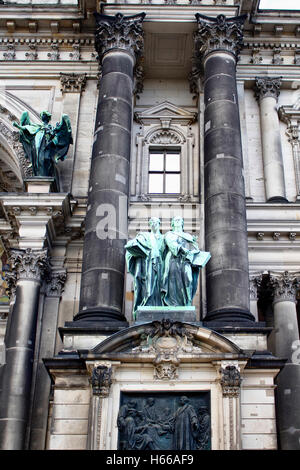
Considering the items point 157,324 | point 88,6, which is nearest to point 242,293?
point 157,324

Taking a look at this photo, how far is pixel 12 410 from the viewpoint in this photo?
603 inches

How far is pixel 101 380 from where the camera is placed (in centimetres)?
1295

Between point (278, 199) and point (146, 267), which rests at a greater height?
point (278, 199)

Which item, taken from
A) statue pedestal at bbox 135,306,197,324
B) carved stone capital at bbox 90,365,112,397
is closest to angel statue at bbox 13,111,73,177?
statue pedestal at bbox 135,306,197,324

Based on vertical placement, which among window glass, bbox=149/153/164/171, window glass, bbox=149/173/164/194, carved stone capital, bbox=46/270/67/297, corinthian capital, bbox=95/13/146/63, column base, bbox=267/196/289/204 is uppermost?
corinthian capital, bbox=95/13/146/63

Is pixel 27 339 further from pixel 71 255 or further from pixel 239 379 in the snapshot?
pixel 239 379

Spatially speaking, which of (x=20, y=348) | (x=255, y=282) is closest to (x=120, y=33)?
(x=255, y=282)

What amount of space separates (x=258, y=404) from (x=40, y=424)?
5.96 metres

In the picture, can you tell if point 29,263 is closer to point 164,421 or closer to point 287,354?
point 164,421

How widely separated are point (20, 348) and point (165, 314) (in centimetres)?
432

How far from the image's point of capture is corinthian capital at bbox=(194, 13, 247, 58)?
18969mm

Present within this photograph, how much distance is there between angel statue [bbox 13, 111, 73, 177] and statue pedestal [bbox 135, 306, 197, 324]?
6.69 m

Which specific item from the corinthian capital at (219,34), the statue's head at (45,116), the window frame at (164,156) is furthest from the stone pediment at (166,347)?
the corinthian capital at (219,34)

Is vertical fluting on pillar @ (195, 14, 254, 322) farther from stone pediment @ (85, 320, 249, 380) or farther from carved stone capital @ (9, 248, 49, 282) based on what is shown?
carved stone capital @ (9, 248, 49, 282)
